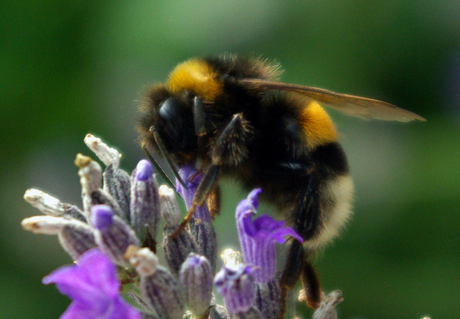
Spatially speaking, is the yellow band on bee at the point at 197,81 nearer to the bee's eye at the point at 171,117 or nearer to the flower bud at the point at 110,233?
the bee's eye at the point at 171,117

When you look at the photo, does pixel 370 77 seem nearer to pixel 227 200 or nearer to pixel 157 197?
pixel 227 200

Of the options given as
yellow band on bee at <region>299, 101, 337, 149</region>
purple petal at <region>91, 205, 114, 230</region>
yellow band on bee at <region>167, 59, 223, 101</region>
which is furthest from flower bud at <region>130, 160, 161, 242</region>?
yellow band on bee at <region>299, 101, 337, 149</region>

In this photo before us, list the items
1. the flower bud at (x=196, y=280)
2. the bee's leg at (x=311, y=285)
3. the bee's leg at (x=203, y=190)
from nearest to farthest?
the flower bud at (x=196, y=280) → the bee's leg at (x=203, y=190) → the bee's leg at (x=311, y=285)

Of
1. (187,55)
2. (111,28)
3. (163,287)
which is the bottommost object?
(163,287)

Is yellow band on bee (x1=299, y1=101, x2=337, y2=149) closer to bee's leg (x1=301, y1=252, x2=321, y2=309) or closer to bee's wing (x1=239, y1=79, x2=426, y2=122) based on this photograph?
bee's wing (x1=239, y1=79, x2=426, y2=122)

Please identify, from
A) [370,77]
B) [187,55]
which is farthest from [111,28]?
[370,77]

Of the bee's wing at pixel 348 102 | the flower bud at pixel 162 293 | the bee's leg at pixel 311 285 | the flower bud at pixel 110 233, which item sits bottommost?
the bee's leg at pixel 311 285

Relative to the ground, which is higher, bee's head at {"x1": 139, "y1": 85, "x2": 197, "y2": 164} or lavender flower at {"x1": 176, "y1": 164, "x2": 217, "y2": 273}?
bee's head at {"x1": 139, "y1": 85, "x2": 197, "y2": 164}

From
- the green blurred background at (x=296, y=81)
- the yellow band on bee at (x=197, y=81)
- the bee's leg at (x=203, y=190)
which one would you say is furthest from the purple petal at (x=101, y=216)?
the green blurred background at (x=296, y=81)
